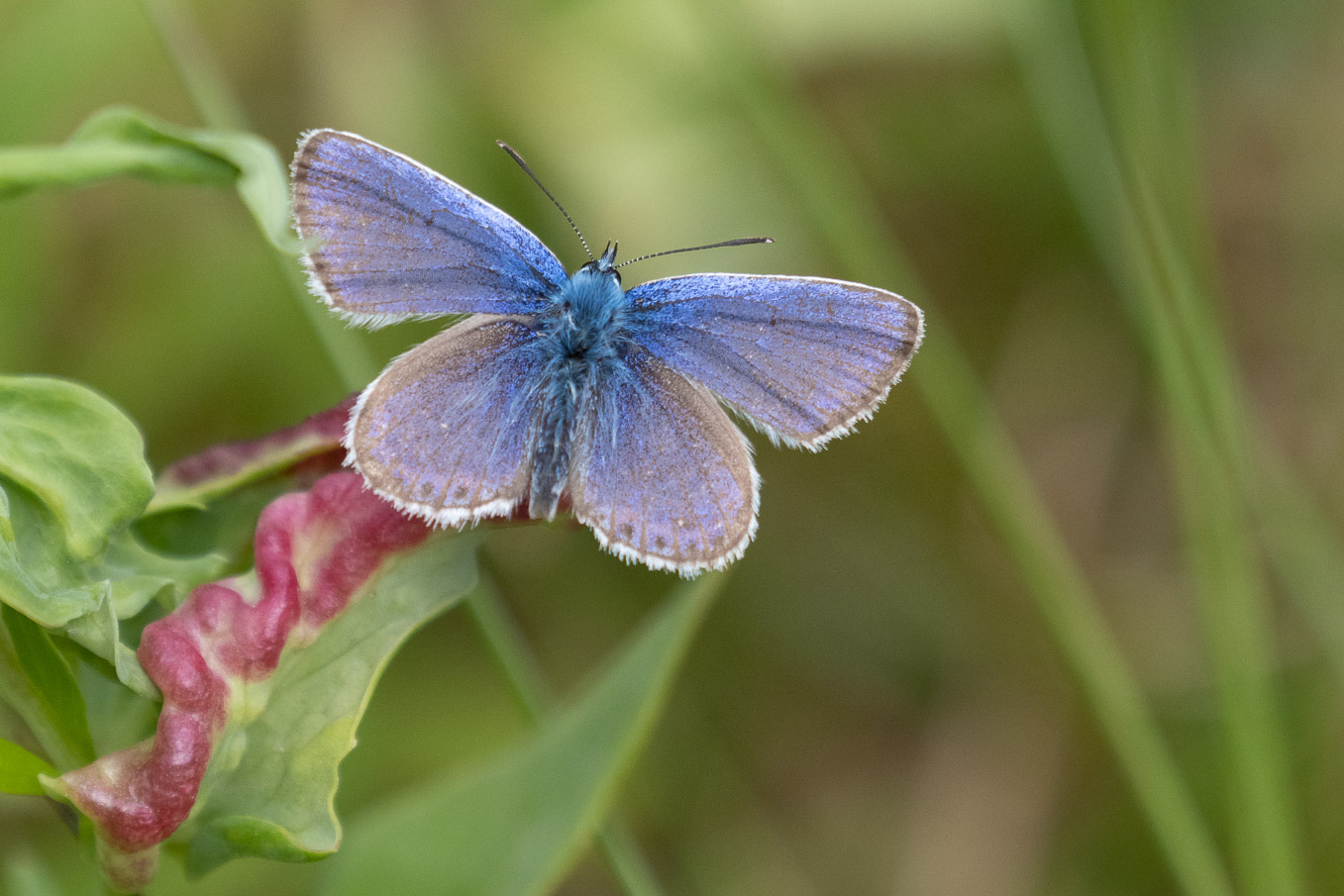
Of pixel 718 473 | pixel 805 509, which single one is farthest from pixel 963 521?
pixel 718 473

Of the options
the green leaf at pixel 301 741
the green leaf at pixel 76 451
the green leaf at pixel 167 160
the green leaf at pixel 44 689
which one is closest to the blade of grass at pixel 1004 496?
the green leaf at pixel 167 160

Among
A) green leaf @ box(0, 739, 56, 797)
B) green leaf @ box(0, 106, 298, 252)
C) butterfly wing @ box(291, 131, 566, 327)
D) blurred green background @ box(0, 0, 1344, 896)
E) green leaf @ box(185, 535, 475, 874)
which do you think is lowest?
blurred green background @ box(0, 0, 1344, 896)

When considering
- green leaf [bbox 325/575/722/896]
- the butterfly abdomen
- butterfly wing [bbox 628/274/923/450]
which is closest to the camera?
green leaf [bbox 325/575/722/896]

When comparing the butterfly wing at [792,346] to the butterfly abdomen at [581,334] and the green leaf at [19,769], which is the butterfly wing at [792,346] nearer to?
the butterfly abdomen at [581,334]

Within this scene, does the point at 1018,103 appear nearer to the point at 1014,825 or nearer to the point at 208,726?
the point at 1014,825

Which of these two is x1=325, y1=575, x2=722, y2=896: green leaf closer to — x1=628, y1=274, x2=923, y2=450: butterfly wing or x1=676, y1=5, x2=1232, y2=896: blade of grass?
x1=628, y1=274, x2=923, y2=450: butterfly wing

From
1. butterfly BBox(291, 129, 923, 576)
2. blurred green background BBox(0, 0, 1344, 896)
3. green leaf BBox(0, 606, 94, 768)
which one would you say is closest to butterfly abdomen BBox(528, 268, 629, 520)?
butterfly BBox(291, 129, 923, 576)

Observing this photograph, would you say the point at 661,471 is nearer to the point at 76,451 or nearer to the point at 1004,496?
the point at 76,451
